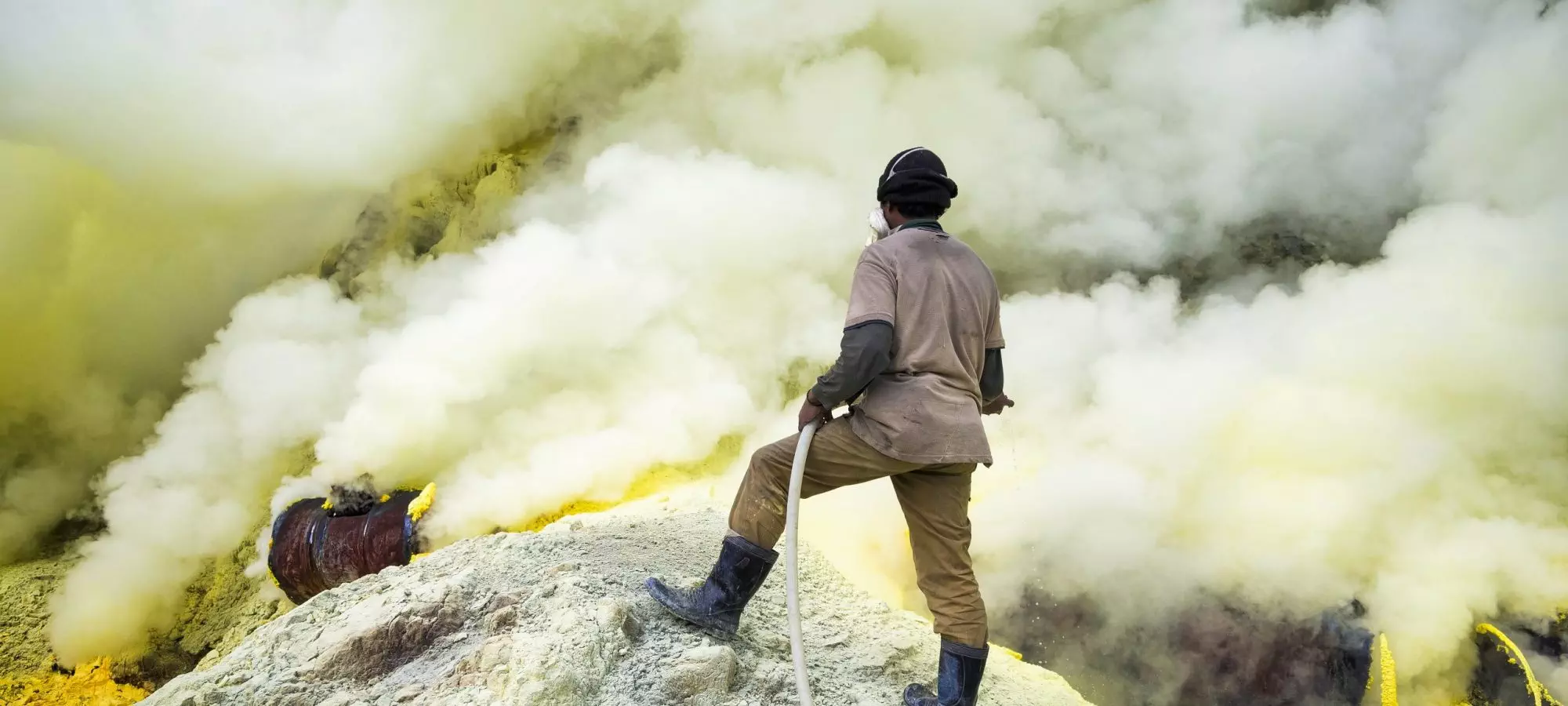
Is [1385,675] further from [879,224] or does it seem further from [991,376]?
[879,224]

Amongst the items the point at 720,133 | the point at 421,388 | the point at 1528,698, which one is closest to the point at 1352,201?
the point at 1528,698

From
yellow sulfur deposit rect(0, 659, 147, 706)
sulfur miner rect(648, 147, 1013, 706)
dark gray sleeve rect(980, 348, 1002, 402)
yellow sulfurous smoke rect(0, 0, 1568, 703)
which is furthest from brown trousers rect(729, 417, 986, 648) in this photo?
yellow sulfur deposit rect(0, 659, 147, 706)

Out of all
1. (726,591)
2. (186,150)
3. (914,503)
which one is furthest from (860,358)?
(186,150)

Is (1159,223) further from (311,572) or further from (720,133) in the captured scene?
(311,572)

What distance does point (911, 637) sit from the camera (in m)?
2.95

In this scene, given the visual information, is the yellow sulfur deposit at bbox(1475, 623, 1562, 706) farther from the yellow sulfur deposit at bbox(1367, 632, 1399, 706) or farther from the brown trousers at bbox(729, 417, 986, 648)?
the brown trousers at bbox(729, 417, 986, 648)

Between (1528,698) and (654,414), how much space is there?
462cm

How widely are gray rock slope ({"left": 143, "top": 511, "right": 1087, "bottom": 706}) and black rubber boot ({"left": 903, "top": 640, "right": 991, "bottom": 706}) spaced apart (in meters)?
0.29

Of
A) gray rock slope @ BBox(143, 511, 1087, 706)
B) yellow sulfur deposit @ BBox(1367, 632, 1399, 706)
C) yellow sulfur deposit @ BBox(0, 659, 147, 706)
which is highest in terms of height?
yellow sulfur deposit @ BBox(1367, 632, 1399, 706)

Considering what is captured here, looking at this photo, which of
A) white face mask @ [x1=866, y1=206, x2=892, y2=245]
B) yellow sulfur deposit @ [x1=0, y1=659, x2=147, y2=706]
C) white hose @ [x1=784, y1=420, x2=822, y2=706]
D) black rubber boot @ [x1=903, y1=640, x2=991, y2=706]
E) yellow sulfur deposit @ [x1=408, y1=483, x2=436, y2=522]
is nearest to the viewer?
white hose @ [x1=784, y1=420, x2=822, y2=706]

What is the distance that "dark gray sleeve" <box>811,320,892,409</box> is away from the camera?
212 cm

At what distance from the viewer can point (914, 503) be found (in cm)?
232

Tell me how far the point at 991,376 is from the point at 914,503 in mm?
531

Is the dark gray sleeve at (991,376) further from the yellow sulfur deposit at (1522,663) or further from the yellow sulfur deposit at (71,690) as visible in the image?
the yellow sulfur deposit at (71,690)
